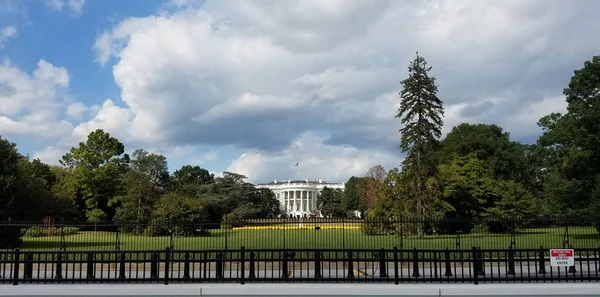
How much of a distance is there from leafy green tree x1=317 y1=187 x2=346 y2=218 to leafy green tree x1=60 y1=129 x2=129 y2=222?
6905 cm

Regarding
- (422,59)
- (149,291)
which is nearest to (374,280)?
(149,291)

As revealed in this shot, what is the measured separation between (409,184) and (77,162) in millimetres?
52240

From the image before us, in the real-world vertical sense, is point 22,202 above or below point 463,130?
below

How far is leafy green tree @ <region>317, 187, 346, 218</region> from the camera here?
13488cm

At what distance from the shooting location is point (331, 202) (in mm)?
141250

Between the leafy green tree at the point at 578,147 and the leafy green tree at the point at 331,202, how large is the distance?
90.7 m

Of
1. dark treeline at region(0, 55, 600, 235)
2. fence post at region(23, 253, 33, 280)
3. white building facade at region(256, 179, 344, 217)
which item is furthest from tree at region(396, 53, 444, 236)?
white building facade at region(256, 179, 344, 217)

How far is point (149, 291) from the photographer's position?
41.2ft

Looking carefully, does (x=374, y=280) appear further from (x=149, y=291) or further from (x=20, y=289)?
(x=20, y=289)

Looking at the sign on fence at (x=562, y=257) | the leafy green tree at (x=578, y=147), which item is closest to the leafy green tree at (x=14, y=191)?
the sign on fence at (x=562, y=257)

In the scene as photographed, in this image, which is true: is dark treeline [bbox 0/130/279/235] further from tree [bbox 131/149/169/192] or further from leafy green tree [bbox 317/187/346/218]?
leafy green tree [bbox 317/187/346/218]

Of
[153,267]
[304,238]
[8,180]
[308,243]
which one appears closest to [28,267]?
[153,267]

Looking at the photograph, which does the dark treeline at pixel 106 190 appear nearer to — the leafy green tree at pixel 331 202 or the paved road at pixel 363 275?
the paved road at pixel 363 275

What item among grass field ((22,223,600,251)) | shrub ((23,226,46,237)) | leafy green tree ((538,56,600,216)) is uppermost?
leafy green tree ((538,56,600,216))
